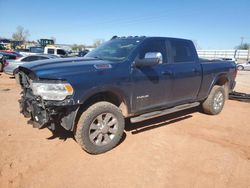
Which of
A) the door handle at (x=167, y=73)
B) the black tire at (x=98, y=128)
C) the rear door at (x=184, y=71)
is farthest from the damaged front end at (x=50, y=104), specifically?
the rear door at (x=184, y=71)

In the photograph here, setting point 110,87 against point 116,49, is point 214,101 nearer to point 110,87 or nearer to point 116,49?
point 116,49

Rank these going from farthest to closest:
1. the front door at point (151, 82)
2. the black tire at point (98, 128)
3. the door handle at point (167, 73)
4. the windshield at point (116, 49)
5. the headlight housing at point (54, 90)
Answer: the door handle at point (167, 73), the windshield at point (116, 49), the front door at point (151, 82), the black tire at point (98, 128), the headlight housing at point (54, 90)

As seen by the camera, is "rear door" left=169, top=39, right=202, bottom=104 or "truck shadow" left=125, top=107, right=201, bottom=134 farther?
"truck shadow" left=125, top=107, right=201, bottom=134

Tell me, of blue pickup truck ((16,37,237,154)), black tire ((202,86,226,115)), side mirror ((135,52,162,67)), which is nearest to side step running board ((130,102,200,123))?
blue pickup truck ((16,37,237,154))

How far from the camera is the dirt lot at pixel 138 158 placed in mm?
2926

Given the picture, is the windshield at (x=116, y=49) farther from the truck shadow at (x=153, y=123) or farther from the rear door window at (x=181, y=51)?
the truck shadow at (x=153, y=123)

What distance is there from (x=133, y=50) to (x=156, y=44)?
2.23ft

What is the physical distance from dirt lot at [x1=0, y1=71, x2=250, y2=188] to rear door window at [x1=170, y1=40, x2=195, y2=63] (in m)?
1.53

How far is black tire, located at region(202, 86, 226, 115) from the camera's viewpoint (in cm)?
584

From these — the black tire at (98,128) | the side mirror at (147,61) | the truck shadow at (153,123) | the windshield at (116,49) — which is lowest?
the truck shadow at (153,123)

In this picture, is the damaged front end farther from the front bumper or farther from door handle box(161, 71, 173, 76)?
door handle box(161, 71, 173, 76)

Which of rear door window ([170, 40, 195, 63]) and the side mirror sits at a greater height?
rear door window ([170, 40, 195, 63])

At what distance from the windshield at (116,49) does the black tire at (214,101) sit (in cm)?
282

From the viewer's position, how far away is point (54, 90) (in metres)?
3.11
